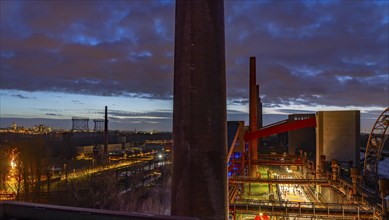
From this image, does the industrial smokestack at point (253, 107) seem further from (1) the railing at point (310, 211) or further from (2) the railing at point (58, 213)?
(2) the railing at point (58, 213)

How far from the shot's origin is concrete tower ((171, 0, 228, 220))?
550 cm

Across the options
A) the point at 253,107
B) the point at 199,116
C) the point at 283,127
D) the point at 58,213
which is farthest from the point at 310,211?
the point at 253,107

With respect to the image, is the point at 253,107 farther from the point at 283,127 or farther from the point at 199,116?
the point at 199,116

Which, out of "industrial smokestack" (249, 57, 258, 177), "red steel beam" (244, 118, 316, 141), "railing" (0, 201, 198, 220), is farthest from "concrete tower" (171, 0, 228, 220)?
"industrial smokestack" (249, 57, 258, 177)

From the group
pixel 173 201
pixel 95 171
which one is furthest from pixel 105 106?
pixel 173 201

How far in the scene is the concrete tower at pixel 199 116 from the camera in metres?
5.50

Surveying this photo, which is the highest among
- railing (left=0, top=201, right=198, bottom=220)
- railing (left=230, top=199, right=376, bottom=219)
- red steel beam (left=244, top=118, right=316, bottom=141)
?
red steel beam (left=244, top=118, right=316, bottom=141)

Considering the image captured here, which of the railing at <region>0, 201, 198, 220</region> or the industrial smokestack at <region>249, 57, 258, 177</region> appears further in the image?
the industrial smokestack at <region>249, 57, 258, 177</region>

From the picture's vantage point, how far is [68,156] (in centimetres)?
4072

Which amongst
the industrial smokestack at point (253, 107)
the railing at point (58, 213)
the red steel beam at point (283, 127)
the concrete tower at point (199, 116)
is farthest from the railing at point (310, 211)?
the industrial smokestack at point (253, 107)

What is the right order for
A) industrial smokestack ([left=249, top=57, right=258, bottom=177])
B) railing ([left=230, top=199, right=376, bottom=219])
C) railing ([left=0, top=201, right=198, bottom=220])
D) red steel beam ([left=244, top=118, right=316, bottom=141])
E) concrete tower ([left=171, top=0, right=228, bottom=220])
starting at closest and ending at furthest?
railing ([left=0, top=201, right=198, bottom=220]), concrete tower ([left=171, top=0, right=228, bottom=220]), railing ([left=230, top=199, right=376, bottom=219]), red steel beam ([left=244, top=118, right=316, bottom=141]), industrial smokestack ([left=249, top=57, right=258, bottom=177])

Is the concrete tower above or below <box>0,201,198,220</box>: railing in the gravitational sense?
above

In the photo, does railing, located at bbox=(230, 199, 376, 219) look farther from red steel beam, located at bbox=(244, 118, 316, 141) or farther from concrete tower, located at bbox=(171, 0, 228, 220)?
red steel beam, located at bbox=(244, 118, 316, 141)

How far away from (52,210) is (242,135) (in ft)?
82.8
